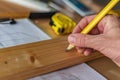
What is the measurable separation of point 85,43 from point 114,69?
0.48 ft

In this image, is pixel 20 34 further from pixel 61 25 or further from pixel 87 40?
pixel 87 40

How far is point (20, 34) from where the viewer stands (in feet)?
2.37

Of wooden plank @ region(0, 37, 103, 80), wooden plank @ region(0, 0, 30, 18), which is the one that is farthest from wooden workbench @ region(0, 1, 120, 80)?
wooden plank @ region(0, 0, 30, 18)

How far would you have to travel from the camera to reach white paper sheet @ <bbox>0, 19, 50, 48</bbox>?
0.68 m

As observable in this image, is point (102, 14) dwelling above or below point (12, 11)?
above

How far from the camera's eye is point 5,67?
20.9 inches

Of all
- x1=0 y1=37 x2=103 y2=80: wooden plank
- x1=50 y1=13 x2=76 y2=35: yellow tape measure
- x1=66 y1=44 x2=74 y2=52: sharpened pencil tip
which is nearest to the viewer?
x1=0 y1=37 x2=103 y2=80: wooden plank

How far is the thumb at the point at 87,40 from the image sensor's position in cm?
57

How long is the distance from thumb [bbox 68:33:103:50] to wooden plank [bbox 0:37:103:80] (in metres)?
0.04

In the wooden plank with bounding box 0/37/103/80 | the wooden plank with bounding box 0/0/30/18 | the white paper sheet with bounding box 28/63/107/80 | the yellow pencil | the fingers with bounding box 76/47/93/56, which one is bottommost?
the white paper sheet with bounding box 28/63/107/80

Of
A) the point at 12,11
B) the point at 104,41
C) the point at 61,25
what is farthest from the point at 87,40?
the point at 12,11

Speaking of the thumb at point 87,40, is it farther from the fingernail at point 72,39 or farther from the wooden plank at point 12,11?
the wooden plank at point 12,11

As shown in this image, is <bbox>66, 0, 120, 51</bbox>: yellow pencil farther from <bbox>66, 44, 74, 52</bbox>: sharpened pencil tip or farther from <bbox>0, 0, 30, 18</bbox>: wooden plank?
<bbox>0, 0, 30, 18</bbox>: wooden plank

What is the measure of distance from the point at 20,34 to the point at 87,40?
0.78ft
